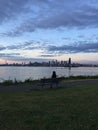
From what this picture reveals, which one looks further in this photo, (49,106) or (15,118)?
(49,106)

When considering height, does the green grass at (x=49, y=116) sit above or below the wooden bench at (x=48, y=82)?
below

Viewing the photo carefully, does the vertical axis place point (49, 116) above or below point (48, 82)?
below

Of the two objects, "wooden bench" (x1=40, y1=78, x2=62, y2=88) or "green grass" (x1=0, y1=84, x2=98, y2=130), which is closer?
"green grass" (x1=0, y1=84, x2=98, y2=130)

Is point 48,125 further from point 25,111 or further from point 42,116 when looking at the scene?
point 25,111

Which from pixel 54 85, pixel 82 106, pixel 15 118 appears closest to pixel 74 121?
pixel 15 118

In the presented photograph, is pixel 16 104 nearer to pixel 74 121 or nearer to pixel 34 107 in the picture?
pixel 34 107

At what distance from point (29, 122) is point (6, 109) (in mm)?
2116

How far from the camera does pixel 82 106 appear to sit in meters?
10.6

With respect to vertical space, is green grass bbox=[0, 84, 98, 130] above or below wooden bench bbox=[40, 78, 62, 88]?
below

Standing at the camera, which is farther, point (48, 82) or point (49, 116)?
point (48, 82)

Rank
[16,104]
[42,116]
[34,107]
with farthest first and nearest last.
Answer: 1. [16,104]
2. [34,107]
3. [42,116]

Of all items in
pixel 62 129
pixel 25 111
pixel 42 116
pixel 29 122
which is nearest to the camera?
pixel 62 129

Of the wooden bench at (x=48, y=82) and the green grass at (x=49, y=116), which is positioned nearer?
the green grass at (x=49, y=116)

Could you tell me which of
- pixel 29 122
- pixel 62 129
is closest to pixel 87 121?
pixel 62 129
